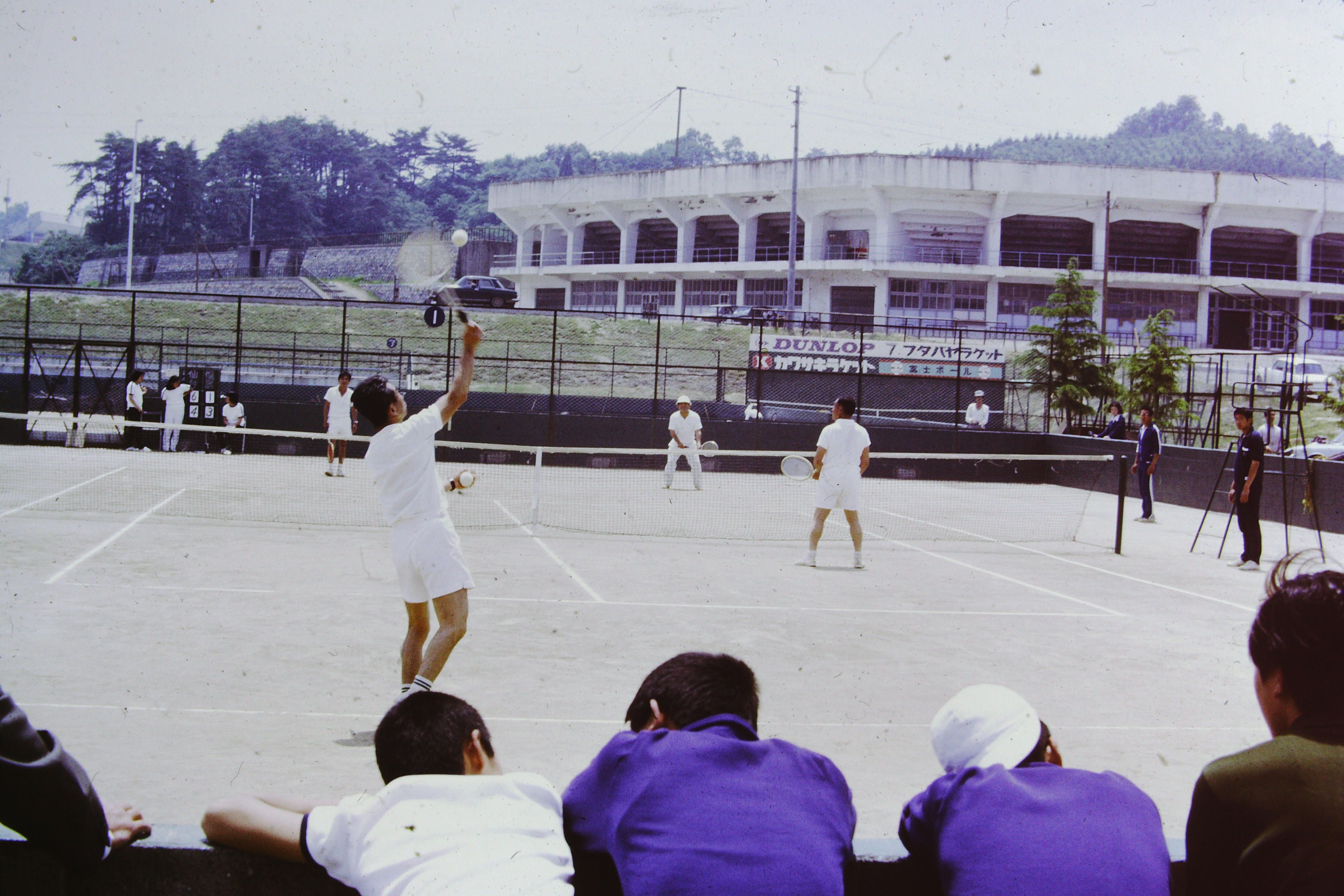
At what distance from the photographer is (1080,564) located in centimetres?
1338

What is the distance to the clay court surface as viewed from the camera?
17.7ft

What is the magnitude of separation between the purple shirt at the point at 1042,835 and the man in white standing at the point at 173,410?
2453 cm

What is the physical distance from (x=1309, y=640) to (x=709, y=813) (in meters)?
1.24

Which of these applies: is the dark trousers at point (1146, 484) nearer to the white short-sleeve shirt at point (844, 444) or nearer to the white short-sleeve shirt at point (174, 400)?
the white short-sleeve shirt at point (844, 444)

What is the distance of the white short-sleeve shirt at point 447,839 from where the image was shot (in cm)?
219

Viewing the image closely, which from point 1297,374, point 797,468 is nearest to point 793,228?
point 1297,374

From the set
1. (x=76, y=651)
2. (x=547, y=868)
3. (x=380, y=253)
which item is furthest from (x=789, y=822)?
(x=380, y=253)

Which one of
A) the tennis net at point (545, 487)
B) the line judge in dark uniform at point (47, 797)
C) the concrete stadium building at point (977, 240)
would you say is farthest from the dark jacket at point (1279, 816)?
the concrete stadium building at point (977, 240)

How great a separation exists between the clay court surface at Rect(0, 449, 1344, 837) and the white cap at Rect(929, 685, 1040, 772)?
2296 millimetres

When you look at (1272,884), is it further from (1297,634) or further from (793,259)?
(793,259)

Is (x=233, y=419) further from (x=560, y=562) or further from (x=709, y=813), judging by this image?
(x=709, y=813)

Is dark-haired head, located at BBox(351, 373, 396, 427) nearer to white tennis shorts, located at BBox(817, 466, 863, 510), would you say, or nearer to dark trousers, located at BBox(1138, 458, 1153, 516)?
white tennis shorts, located at BBox(817, 466, 863, 510)

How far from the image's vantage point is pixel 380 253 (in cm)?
6488

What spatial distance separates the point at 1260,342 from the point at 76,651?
6998 centimetres
